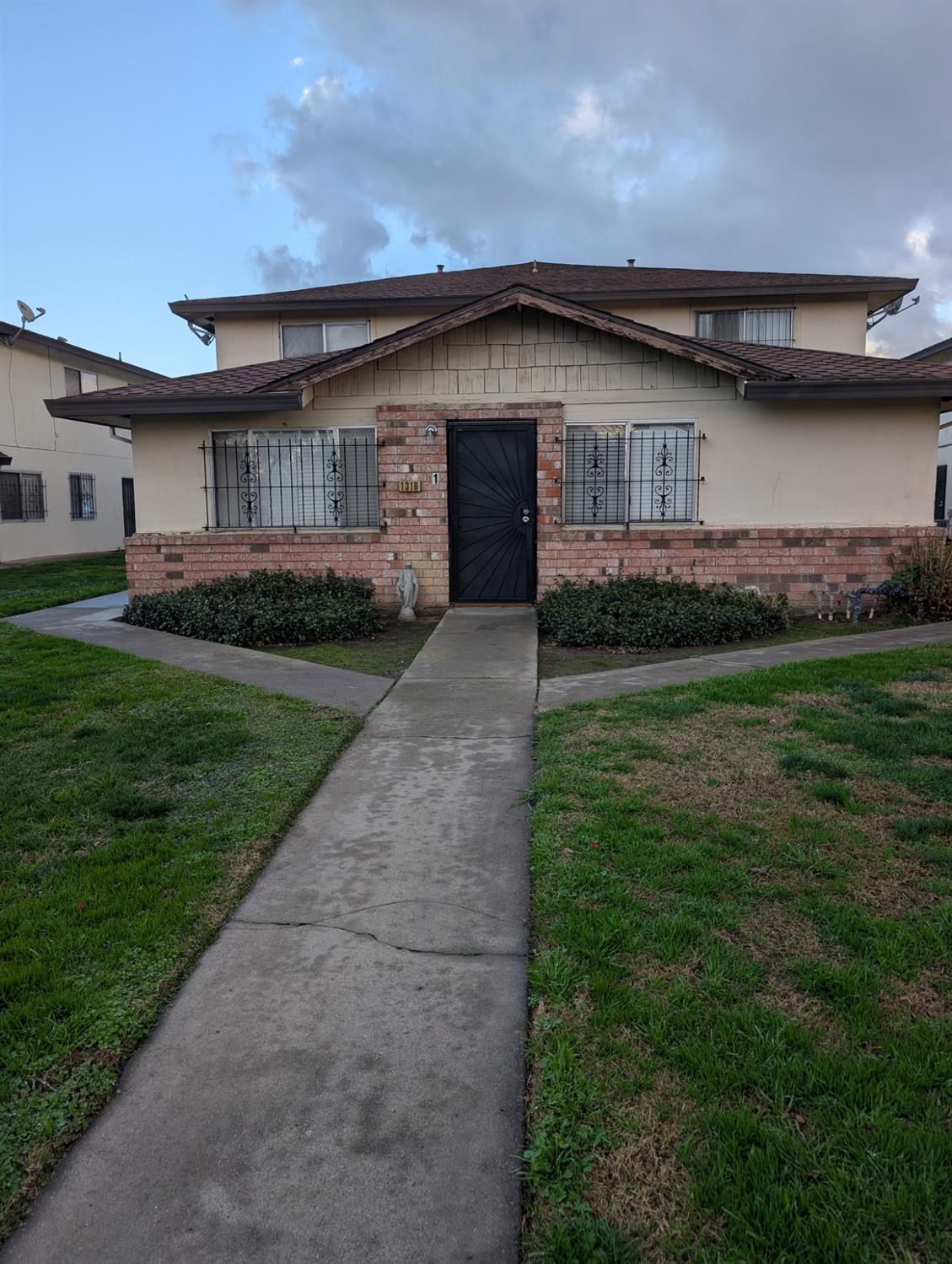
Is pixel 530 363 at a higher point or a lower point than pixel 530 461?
higher

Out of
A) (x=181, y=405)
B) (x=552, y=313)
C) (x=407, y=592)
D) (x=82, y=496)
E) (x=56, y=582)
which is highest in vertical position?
(x=552, y=313)

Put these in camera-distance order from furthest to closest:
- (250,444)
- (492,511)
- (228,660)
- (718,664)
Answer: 1. (250,444)
2. (492,511)
3. (228,660)
4. (718,664)

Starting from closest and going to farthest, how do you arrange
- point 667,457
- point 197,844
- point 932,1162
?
point 932,1162
point 197,844
point 667,457

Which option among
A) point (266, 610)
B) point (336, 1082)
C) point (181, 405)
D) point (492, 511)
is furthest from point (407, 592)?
point (336, 1082)

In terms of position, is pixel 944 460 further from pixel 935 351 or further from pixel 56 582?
pixel 56 582

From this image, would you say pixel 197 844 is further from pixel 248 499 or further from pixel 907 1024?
pixel 248 499

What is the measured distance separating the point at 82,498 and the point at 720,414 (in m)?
18.5

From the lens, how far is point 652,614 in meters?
9.65

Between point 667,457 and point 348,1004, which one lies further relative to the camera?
point 667,457

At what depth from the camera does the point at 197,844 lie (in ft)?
13.5

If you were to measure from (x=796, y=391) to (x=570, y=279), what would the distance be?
24.3ft

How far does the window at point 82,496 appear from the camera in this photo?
23438 mm

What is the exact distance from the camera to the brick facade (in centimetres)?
1128

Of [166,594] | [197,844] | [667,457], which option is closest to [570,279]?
[667,457]
